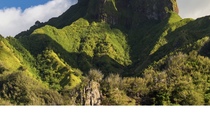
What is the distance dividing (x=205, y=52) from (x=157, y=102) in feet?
149

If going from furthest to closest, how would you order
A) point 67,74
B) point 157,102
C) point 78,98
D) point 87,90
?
point 67,74 → point 78,98 → point 87,90 → point 157,102

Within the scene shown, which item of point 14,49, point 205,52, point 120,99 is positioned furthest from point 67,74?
point 120,99

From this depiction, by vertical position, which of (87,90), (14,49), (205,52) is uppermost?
(14,49)

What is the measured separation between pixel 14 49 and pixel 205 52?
115 m

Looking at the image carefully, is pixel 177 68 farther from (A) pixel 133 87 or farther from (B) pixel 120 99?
(B) pixel 120 99

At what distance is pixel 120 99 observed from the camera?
6225 centimetres

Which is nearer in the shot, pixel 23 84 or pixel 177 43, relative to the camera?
pixel 23 84

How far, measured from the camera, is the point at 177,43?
614 ft
